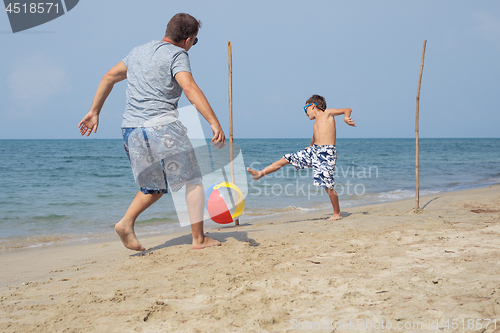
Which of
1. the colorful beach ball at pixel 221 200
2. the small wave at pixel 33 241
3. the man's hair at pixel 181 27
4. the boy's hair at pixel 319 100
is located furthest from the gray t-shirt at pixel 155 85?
the small wave at pixel 33 241

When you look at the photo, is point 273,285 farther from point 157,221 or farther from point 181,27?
point 157,221

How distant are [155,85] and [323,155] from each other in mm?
2988

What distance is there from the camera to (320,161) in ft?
16.6

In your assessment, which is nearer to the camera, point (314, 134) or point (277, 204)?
point (314, 134)

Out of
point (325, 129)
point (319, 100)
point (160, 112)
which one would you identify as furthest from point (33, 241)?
point (319, 100)

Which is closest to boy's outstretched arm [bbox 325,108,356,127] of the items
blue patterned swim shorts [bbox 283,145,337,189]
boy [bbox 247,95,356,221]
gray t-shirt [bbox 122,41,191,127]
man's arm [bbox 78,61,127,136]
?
boy [bbox 247,95,356,221]

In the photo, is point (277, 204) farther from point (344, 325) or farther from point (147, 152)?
point (344, 325)

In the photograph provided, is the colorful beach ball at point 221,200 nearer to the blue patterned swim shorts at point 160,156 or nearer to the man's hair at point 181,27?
the blue patterned swim shorts at point 160,156

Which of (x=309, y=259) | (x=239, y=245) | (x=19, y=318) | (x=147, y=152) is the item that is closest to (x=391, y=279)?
(x=309, y=259)

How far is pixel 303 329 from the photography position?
1.68m

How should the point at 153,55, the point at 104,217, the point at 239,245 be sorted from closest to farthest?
the point at 153,55, the point at 239,245, the point at 104,217

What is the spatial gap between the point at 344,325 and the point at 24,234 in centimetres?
532

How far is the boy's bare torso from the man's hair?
110 inches

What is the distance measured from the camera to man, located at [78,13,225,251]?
264 centimetres
